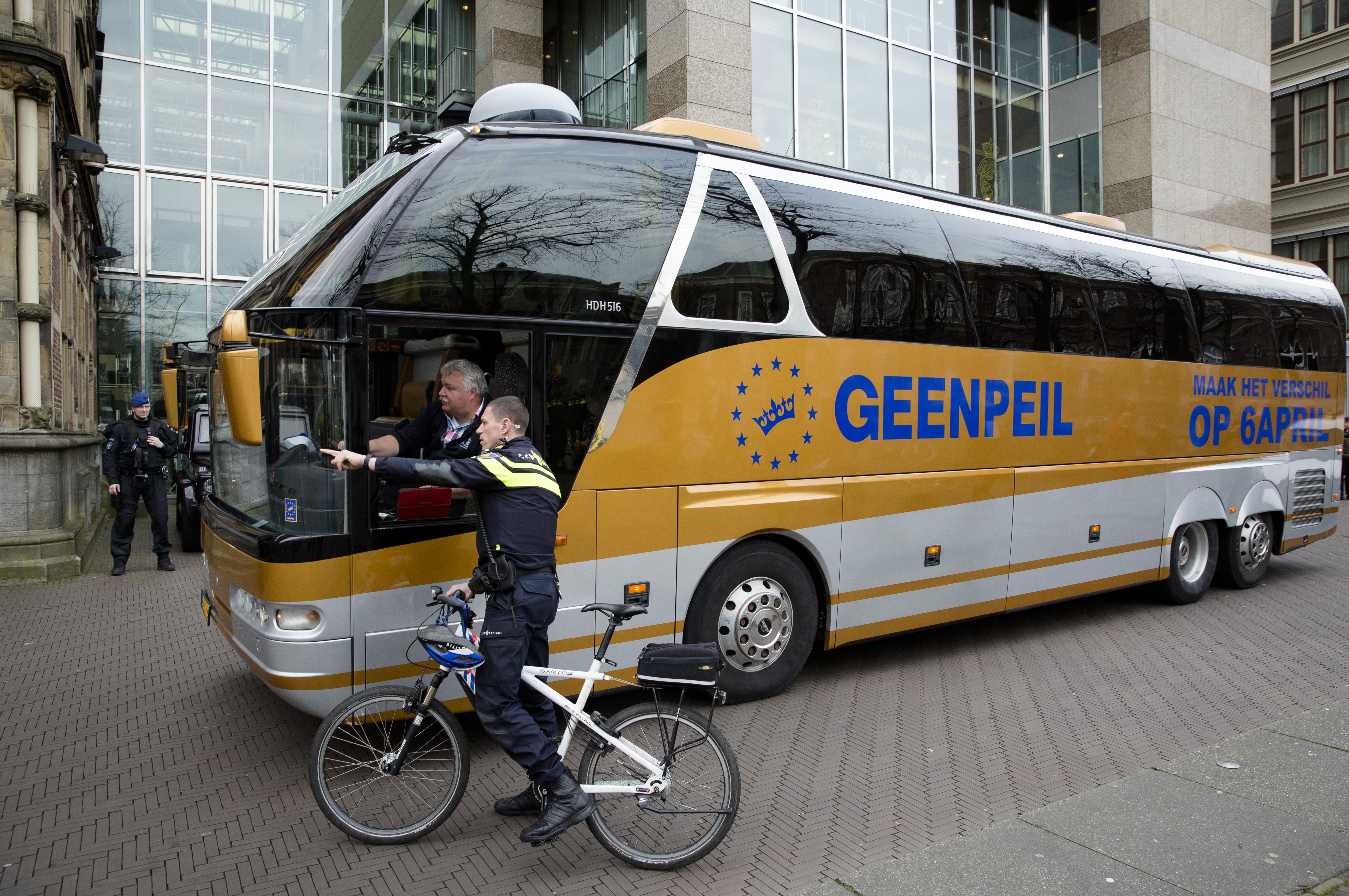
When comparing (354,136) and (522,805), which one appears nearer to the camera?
(522,805)

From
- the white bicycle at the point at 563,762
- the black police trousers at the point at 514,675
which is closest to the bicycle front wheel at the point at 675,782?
the white bicycle at the point at 563,762

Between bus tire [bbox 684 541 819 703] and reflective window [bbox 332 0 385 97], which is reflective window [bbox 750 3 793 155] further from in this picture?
bus tire [bbox 684 541 819 703]

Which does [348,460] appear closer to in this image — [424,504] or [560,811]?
[424,504]

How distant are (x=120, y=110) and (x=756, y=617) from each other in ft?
58.0

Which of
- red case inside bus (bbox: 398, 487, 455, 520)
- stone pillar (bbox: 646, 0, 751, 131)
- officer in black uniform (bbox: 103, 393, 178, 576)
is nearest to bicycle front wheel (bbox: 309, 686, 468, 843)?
red case inside bus (bbox: 398, 487, 455, 520)

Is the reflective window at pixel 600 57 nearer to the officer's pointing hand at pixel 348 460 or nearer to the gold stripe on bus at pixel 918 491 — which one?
the gold stripe on bus at pixel 918 491

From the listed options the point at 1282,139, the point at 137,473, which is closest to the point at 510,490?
the point at 137,473

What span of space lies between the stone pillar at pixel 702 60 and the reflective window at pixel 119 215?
10.4 meters

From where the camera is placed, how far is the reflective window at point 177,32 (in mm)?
17406

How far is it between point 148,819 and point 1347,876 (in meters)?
5.38

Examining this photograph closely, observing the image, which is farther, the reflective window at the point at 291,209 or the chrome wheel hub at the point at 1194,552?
the reflective window at the point at 291,209

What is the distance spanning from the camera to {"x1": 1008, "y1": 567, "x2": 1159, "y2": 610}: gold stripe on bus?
24.8ft

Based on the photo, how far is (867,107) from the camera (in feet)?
57.9

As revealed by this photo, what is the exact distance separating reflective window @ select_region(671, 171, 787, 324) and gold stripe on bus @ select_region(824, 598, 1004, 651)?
7.67ft
